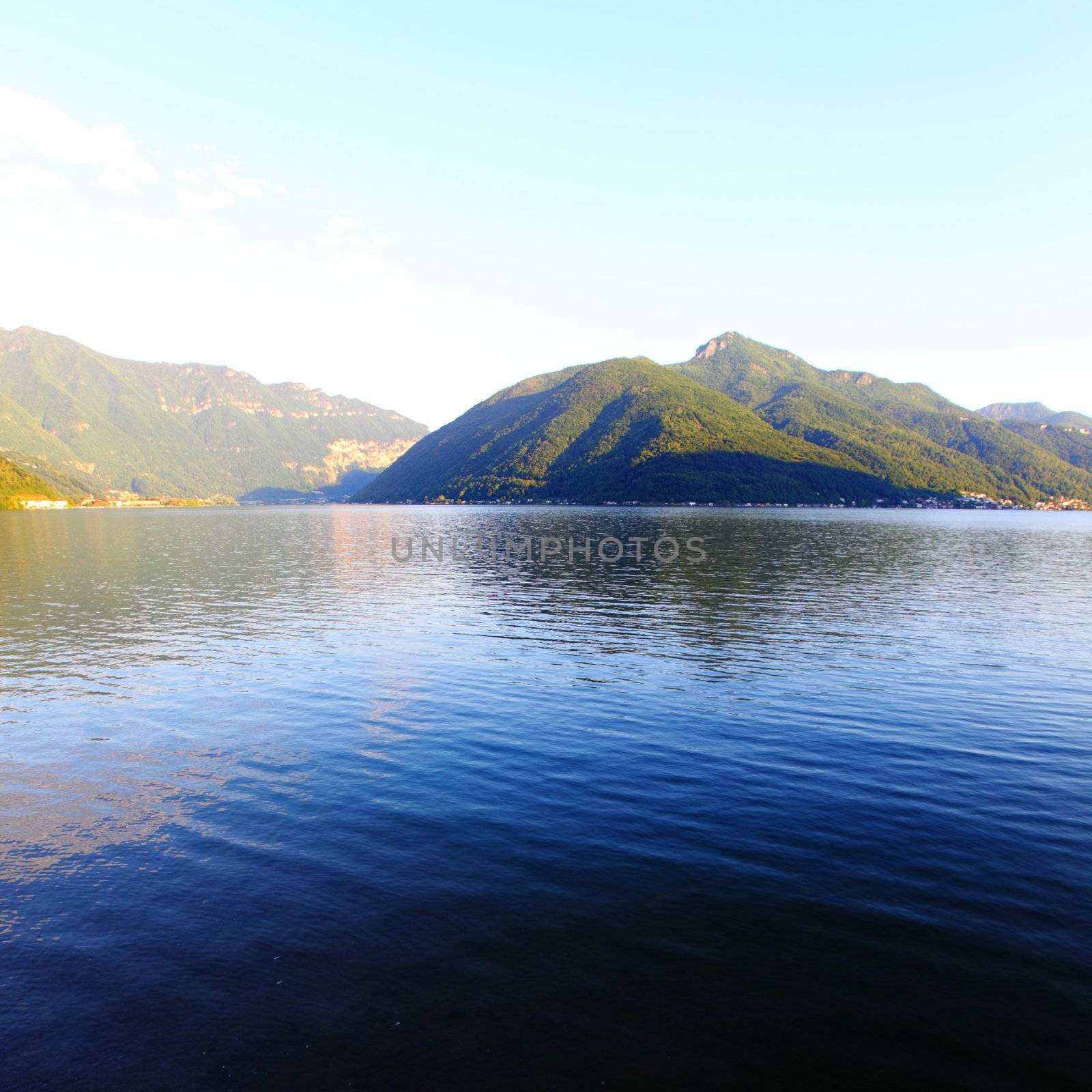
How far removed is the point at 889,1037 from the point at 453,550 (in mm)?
99909

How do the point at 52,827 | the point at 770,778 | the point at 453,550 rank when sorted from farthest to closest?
the point at 453,550 < the point at 770,778 < the point at 52,827

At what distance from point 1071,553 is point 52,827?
454 feet

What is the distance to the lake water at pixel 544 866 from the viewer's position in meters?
11.0

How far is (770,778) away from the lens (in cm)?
2162

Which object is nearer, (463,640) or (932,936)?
(932,936)

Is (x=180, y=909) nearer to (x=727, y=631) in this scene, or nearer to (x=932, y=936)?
(x=932, y=936)

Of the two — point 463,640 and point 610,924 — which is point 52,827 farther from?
point 463,640

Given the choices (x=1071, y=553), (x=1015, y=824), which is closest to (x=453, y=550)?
(x=1015, y=824)

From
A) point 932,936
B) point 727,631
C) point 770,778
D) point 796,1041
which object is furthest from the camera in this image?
point 727,631

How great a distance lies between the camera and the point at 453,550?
357 ft

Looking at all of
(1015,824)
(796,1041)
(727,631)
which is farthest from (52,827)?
(727,631)

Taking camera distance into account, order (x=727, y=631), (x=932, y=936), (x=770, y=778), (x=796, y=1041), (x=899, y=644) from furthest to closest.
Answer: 1. (x=727, y=631)
2. (x=899, y=644)
3. (x=770, y=778)
4. (x=932, y=936)
5. (x=796, y=1041)

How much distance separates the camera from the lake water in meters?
11.0

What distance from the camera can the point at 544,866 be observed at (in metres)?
16.3
